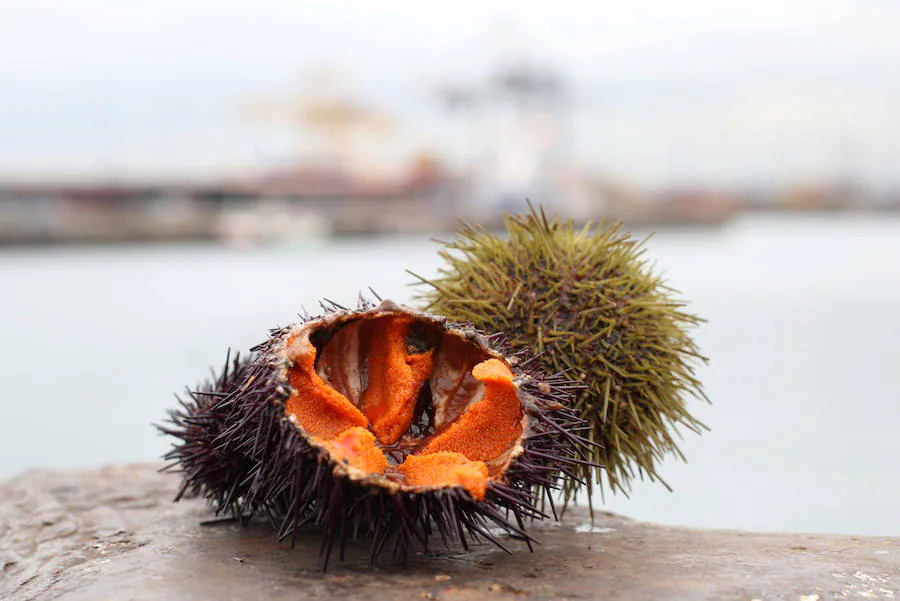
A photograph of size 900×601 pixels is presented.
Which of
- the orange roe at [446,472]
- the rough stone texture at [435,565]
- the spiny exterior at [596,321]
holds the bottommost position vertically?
the rough stone texture at [435,565]

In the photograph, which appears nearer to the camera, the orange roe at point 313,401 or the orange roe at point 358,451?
the orange roe at point 358,451

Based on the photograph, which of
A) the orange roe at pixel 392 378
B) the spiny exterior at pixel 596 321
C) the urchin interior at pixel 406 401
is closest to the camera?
the urchin interior at pixel 406 401

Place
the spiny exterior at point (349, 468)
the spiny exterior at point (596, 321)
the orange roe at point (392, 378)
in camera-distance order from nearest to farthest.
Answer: the spiny exterior at point (349, 468)
the orange roe at point (392, 378)
the spiny exterior at point (596, 321)

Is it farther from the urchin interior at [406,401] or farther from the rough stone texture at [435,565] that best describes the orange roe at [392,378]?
the rough stone texture at [435,565]

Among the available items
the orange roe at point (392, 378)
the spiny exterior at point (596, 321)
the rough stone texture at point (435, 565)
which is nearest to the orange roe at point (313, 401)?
the orange roe at point (392, 378)

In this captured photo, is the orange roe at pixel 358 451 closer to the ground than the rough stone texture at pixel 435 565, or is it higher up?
higher up

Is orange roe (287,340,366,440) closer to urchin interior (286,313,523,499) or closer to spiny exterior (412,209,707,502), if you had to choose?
urchin interior (286,313,523,499)

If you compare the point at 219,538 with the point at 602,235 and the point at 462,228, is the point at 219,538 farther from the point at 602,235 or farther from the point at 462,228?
the point at 602,235

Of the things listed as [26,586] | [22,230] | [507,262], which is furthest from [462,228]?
[22,230]

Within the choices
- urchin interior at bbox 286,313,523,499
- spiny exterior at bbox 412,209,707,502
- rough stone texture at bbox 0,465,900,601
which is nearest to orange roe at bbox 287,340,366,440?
urchin interior at bbox 286,313,523,499
